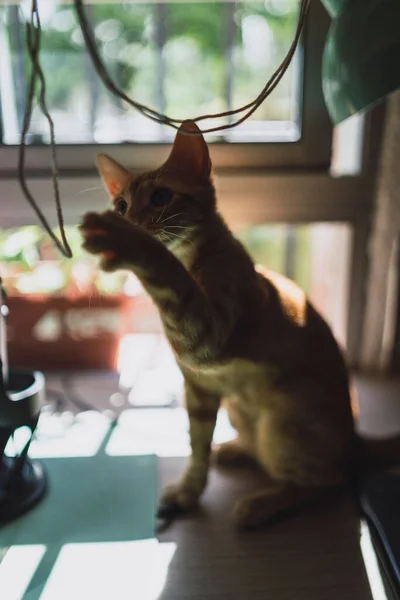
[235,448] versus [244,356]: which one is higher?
[244,356]

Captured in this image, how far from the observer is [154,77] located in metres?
1.24

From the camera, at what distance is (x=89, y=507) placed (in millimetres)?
929

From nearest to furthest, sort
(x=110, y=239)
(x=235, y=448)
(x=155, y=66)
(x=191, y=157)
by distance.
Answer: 1. (x=110, y=239)
2. (x=191, y=157)
3. (x=235, y=448)
4. (x=155, y=66)

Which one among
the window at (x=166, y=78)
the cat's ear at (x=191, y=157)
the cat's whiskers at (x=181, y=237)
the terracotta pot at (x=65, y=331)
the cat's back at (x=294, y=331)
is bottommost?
the terracotta pot at (x=65, y=331)

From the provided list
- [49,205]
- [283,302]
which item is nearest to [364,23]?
[283,302]

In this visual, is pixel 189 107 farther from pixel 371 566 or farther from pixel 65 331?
pixel 371 566

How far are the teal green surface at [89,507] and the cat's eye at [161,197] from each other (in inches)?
20.1

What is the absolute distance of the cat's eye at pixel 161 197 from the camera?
0.80 meters

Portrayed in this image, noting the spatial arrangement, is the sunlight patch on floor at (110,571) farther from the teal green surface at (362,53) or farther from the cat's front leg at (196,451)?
the teal green surface at (362,53)

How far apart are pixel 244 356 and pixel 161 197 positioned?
274 mm

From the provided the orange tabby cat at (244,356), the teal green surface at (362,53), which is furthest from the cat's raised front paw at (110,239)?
the teal green surface at (362,53)

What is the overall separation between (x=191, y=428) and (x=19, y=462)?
289 mm


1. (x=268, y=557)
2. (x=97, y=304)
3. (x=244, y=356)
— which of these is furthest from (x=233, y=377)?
(x=97, y=304)

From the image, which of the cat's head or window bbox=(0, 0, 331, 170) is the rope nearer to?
the cat's head
